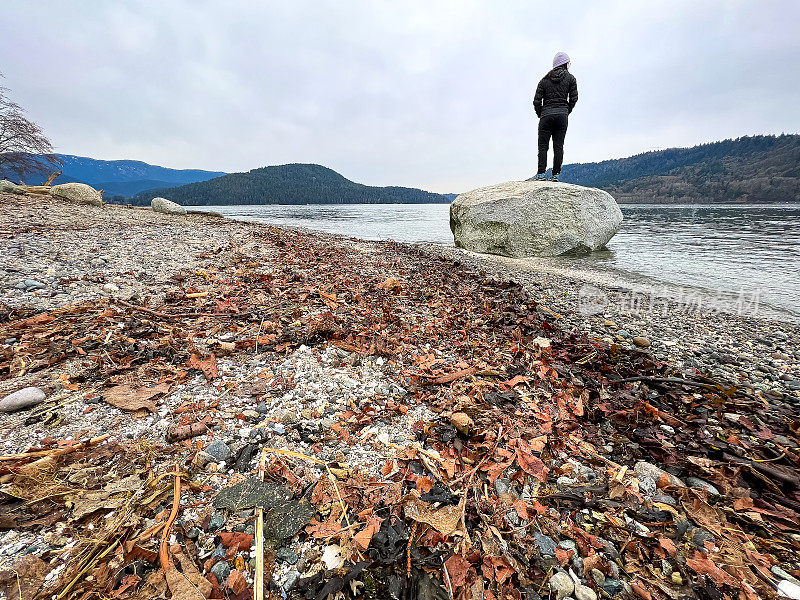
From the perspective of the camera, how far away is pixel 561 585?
1.33 metres

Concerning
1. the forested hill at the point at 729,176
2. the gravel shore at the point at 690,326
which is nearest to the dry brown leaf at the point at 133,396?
the gravel shore at the point at 690,326

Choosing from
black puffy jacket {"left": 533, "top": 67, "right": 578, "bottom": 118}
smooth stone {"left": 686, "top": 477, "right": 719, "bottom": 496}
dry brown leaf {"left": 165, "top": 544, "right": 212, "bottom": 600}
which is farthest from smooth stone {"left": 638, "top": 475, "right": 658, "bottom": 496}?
black puffy jacket {"left": 533, "top": 67, "right": 578, "bottom": 118}

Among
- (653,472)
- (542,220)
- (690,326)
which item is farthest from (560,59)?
(653,472)

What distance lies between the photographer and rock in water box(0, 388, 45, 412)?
1.97 metres

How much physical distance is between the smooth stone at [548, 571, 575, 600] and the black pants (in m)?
11.8

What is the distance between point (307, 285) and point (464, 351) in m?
3.07

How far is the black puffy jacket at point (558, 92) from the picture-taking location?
9781 millimetres

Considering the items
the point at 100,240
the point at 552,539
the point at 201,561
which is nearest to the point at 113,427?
the point at 201,561

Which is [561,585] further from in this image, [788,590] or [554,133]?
[554,133]

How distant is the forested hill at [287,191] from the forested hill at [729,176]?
87.2 meters

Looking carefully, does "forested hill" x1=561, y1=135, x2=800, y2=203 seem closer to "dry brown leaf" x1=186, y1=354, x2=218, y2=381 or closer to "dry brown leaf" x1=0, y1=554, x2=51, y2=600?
"dry brown leaf" x1=186, y1=354, x2=218, y2=381

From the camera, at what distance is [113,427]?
1.93 metres

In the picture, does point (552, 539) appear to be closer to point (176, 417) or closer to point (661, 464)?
point (661, 464)

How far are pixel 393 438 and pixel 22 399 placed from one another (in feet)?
7.76
